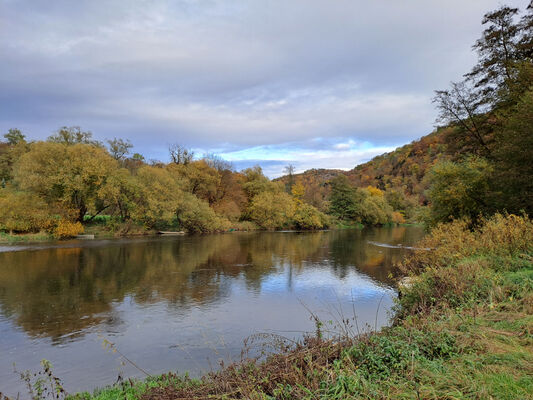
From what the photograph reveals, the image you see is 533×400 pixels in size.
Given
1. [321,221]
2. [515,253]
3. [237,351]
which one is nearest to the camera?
[237,351]

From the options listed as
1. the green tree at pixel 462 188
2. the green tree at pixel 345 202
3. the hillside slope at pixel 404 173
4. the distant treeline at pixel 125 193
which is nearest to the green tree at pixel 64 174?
the distant treeline at pixel 125 193

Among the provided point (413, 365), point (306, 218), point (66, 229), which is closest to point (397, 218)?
point (306, 218)

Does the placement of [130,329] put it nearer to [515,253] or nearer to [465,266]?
[465,266]

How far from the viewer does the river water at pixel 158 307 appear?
635 centimetres

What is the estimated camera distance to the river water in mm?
6352

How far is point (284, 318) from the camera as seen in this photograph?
898cm

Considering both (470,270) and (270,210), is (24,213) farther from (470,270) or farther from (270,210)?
(470,270)

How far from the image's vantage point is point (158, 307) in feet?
32.2

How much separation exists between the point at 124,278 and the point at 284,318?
8.36m

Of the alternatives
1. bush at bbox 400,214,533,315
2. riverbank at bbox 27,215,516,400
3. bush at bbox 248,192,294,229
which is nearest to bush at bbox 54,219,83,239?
bush at bbox 248,192,294,229

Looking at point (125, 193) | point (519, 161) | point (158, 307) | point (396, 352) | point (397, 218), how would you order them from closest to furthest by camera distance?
point (396, 352), point (158, 307), point (519, 161), point (125, 193), point (397, 218)

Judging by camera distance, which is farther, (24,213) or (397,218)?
(397,218)

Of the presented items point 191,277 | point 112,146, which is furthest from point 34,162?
point 191,277

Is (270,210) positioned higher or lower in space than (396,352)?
higher
